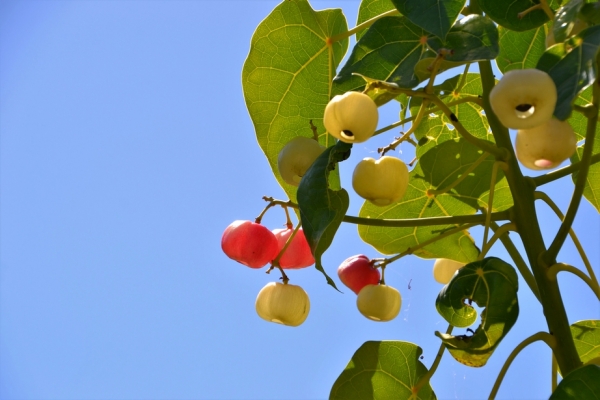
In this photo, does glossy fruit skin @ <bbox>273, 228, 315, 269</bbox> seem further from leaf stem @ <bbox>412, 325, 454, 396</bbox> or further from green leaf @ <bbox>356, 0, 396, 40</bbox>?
green leaf @ <bbox>356, 0, 396, 40</bbox>

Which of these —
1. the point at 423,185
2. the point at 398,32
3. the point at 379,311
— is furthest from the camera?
the point at 423,185

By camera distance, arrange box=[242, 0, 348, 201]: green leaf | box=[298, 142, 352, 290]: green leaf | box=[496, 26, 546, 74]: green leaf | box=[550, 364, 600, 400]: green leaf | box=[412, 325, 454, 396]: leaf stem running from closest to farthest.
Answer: box=[550, 364, 600, 400]: green leaf, box=[298, 142, 352, 290]: green leaf, box=[412, 325, 454, 396]: leaf stem, box=[496, 26, 546, 74]: green leaf, box=[242, 0, 348, 201]: green leaf

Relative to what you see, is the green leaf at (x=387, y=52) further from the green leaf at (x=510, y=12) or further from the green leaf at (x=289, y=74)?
the green leaf at (x=289, y=74)

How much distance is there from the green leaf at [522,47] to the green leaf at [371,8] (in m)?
0.28

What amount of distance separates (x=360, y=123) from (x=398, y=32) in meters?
0.24

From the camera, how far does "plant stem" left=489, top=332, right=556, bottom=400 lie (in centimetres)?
104

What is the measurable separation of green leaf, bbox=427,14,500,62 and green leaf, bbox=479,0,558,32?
82mm

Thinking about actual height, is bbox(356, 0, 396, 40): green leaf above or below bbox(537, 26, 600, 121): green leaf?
above

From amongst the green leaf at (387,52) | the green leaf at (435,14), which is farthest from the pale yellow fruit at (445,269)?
the green leaf at (435,14)

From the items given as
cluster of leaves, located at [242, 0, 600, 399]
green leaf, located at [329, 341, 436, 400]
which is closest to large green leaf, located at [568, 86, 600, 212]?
cluster of leaves, located at [242, 0, 600, 399]

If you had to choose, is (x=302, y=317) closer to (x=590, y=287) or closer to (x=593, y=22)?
(x=590, y=287)

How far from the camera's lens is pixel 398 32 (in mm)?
1120

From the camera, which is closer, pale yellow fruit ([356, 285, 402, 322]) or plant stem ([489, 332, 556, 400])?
plant stem ([489, 332, 556, 400])

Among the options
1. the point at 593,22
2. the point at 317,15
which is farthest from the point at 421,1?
the point at 317,15
